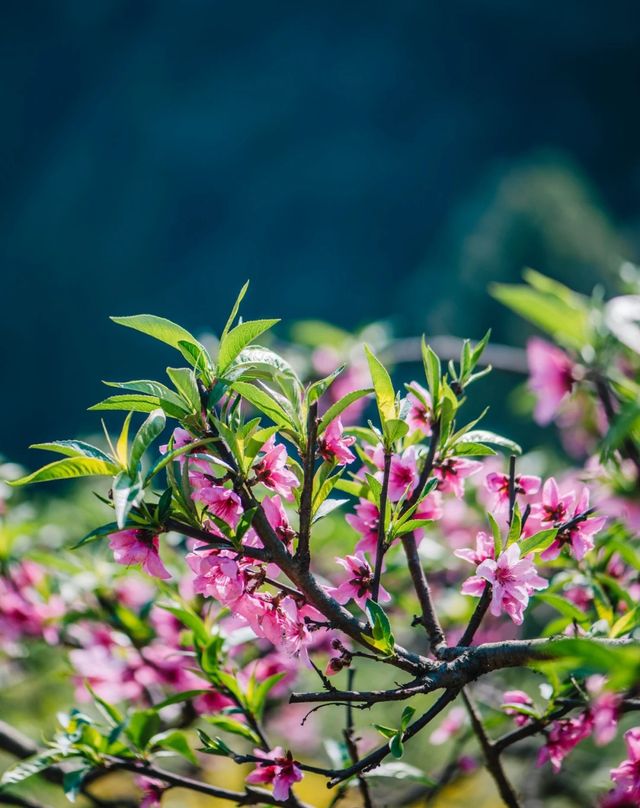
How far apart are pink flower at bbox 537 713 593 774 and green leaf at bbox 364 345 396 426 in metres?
0.39

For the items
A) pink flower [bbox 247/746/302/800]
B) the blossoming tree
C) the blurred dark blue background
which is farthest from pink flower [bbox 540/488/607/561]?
the blurred dark blue background

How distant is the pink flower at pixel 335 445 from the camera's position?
2.29 feet

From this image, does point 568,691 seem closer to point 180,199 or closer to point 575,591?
point 575,591

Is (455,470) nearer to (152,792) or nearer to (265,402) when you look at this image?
(265,402)

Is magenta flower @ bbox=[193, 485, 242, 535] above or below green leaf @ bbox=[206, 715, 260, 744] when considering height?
above

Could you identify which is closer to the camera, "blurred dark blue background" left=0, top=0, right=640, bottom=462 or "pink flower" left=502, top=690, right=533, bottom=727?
"pink flower" left=502, top=690, right=533, bottom=727

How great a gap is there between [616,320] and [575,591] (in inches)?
15.1

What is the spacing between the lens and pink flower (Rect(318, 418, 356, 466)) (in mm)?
697

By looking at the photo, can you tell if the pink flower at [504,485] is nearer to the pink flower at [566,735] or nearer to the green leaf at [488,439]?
the green leaf at [488,439]

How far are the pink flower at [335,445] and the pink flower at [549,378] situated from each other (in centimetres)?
51

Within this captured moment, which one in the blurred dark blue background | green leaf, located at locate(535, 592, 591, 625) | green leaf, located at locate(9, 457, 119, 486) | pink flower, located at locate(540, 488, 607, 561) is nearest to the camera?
green leaf, located at locate(9, 457, 119, 486)

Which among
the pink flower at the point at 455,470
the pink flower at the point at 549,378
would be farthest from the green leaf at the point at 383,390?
the pink flower at the point at 549,378

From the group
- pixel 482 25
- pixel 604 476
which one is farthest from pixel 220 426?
pixel 482 25

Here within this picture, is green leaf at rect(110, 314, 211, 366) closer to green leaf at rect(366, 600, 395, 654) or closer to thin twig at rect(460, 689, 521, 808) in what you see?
green leaf at rect(366, 600, 395, 654)
